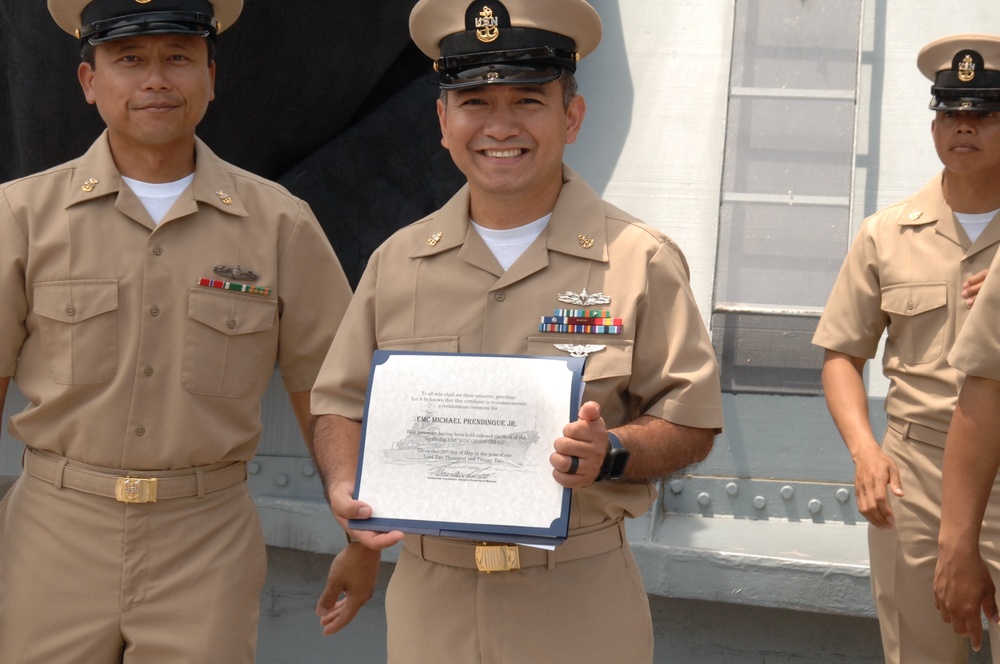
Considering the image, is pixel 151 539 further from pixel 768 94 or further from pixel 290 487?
pixel 768 94

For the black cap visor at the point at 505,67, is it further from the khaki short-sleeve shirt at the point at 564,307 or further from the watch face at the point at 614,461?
the watch face at the point at 614,461

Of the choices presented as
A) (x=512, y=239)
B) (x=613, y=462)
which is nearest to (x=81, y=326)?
(x=512, y=239)

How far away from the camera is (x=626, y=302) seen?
211 cm

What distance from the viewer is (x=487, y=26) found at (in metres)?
2.17

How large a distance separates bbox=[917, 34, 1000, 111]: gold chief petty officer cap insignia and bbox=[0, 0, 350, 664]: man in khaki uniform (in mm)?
1618

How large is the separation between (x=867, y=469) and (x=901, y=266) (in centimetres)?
52

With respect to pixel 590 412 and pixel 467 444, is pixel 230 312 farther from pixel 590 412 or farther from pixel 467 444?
pixel 590 412

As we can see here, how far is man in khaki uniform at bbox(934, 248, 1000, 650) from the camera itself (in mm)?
2164

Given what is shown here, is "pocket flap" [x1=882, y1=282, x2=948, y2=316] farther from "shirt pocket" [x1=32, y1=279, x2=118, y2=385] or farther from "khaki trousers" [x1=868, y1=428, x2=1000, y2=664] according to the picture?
"shirt pocket" [x1=32, y1=279, x2=118, y2=385]

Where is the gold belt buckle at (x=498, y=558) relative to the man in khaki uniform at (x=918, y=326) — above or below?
below

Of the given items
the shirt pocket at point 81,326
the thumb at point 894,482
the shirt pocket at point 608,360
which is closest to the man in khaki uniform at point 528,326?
the shirt pocket at point 608,360

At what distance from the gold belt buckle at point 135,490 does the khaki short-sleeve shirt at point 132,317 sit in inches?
1.2

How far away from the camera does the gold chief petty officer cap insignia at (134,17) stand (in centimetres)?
255

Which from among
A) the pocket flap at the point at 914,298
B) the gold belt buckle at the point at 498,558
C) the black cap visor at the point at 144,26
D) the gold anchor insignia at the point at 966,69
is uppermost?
the gold anchor insignia at the point at 966,69
